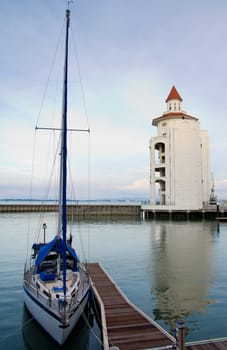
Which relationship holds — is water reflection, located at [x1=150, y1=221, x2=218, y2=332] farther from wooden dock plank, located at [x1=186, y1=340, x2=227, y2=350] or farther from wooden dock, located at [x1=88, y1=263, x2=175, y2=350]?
wooden dock plank, located at [x1=186, y1=340, x2=227, y2=350]

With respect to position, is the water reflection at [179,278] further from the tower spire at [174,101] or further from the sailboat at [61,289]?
the tower spire at [174,101]

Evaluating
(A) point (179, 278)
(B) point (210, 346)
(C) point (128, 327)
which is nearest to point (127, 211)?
(A) point (179, 278)

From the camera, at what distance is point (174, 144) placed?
203 feet

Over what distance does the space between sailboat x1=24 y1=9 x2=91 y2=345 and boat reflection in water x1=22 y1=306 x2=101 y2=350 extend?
497 mm

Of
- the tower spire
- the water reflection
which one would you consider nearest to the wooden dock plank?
the water reflection

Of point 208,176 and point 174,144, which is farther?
point 208,176

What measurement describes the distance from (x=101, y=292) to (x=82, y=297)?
3.26m

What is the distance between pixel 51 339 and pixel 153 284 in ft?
25.6

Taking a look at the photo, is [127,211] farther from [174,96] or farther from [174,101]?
[174,96]

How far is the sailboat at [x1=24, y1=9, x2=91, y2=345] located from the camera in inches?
333

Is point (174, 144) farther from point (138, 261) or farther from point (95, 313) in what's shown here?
point (95, 313)

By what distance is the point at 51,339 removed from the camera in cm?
908

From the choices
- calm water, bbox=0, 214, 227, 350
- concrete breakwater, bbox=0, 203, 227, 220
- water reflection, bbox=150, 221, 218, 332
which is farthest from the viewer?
concrete breakwater, bbox=0, 203, 227, 220

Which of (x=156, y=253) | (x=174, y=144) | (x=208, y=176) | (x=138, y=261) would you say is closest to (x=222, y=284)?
(x=138, y=261)
